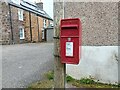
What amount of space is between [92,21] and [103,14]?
15.7 inches

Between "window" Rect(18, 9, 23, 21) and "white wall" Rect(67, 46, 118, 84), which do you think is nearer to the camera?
"white wall" Rect(67, 46, 118, 84)

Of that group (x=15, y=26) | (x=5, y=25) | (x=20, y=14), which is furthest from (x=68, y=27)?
(x=20, y=14)

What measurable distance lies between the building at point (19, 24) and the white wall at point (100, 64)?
55.1ft

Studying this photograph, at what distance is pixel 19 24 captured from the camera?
27281 millimetres

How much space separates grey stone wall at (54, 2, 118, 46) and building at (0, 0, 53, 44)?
16701mm

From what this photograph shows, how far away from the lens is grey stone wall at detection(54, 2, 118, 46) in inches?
294

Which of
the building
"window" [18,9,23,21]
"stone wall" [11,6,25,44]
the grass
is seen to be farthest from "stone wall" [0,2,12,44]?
the grass

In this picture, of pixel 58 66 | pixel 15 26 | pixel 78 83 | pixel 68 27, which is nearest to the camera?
pixel 68 27

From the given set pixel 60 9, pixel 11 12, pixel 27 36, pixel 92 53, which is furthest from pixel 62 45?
pixel 27 36

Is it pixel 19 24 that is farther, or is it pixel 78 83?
pixel 19 24

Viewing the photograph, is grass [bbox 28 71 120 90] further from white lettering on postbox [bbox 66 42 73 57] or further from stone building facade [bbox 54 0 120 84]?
white lettering on postbox [bbox 66 42 73 57]

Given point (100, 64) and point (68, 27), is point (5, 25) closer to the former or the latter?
point (100, 64)

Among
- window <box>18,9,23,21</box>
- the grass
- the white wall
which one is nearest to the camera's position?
the grass

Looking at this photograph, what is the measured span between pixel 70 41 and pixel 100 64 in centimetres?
416
